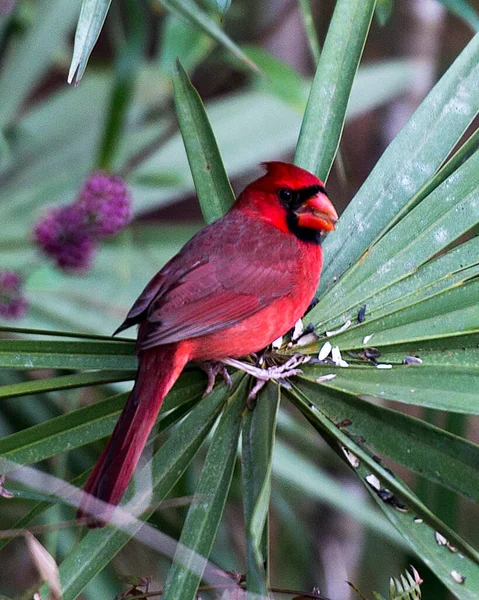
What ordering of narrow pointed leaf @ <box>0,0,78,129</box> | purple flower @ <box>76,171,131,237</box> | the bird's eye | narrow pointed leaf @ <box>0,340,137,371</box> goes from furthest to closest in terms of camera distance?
narrow pointed leaf @ <box>0,0,78,129</box> → purple flower @ <box>76,171,131,237</box> → the bird's eye → narrow pointed leaf @ <box>0,340,137,371</box>

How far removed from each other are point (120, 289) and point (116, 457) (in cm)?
147

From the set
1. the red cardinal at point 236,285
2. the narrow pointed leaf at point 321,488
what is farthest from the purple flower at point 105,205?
the narrow pointed leaf at point 321,488

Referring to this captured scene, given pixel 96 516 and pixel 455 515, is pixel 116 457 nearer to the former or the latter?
pixel 96 516

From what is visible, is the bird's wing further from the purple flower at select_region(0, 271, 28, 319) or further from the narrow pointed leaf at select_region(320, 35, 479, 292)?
the purple flower at select_region(0, 271, 28, 319)

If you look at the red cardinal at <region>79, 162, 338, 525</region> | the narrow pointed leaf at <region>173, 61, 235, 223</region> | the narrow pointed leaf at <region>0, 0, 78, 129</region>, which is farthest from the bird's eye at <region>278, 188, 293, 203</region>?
the narrow pointed leaf at <region>0, 0, 78, 129</region>

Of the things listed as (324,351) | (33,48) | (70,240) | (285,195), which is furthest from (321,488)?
(33,48)

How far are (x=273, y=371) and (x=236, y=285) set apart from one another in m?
0.24

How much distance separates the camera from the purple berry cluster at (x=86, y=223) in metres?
2.04

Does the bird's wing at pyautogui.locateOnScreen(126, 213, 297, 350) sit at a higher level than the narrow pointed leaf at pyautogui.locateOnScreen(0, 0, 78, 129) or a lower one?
lower

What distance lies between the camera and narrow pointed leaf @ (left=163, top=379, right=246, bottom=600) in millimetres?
1195

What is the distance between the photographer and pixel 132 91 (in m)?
2.74

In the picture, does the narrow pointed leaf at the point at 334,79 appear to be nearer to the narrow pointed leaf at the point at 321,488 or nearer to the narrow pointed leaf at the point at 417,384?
the narrow pointed leaf at the point at 417,384

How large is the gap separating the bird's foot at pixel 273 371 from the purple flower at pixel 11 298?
2.35ft

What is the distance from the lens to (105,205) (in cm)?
204
